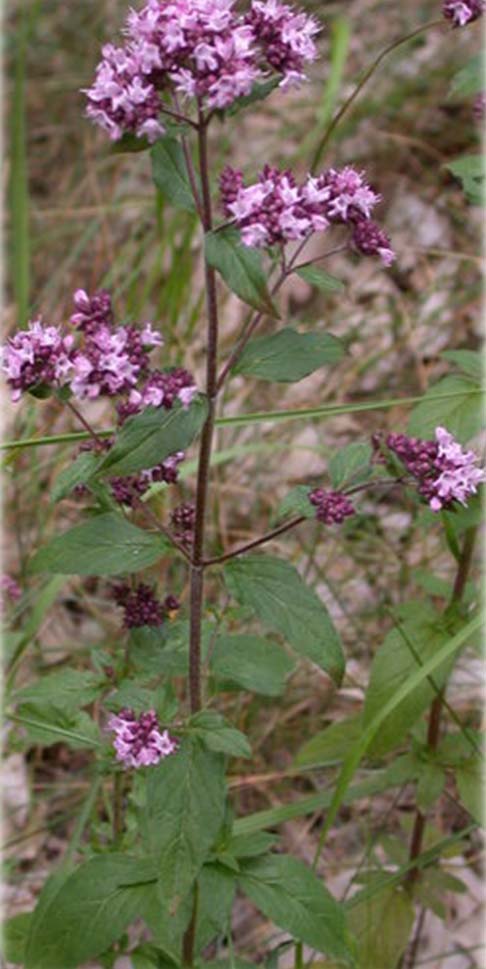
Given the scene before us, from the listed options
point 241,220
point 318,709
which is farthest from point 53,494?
point 318,709

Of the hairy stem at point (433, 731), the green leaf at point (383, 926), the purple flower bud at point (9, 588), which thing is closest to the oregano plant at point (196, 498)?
the hairy stem at point (433, 731)

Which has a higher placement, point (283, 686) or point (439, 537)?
point (439, 537)

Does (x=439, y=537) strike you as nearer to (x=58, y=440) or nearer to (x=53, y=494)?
(x=58, y=440)

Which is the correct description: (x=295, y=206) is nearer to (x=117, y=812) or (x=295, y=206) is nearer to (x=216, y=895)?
(x=216, y=895)

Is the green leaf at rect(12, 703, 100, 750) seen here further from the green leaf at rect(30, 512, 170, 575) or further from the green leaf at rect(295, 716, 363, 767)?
the green leaf at rect(295, 716, 363, 767)

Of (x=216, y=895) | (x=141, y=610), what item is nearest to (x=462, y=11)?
(x=141, y=610)

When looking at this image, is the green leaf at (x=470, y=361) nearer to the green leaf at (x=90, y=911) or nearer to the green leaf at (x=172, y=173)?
the green leaf at (x=172, y=173)
